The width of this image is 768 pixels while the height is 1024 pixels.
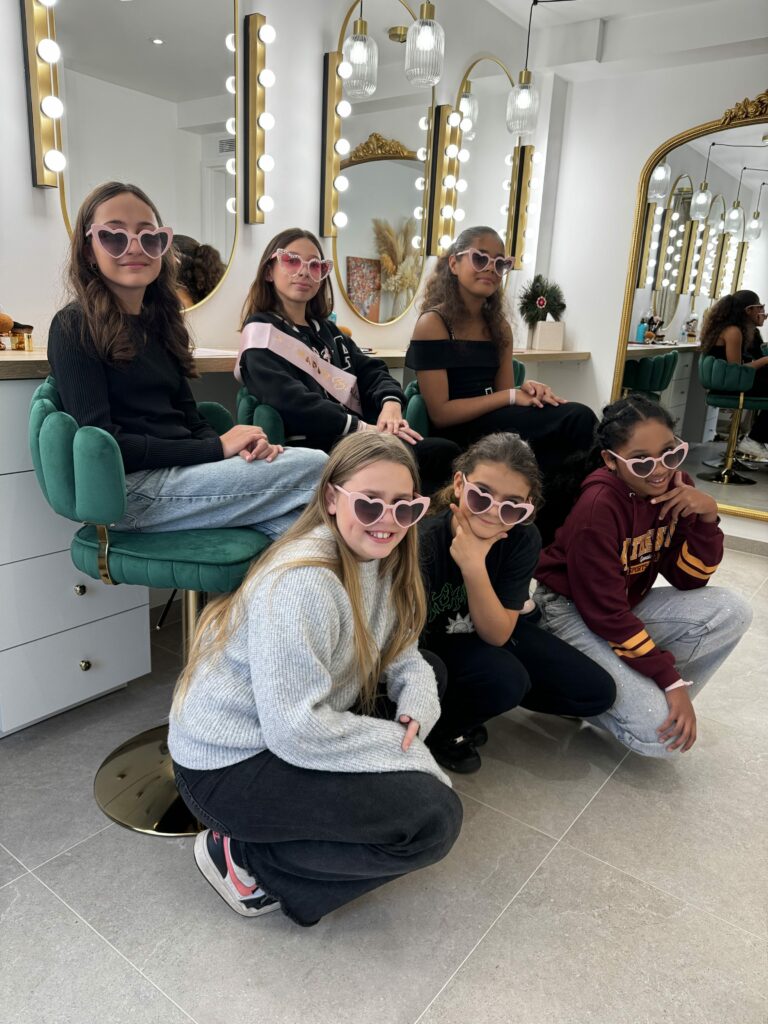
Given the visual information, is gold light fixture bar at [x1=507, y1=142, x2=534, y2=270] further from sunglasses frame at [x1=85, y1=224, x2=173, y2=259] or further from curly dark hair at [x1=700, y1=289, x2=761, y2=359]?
sunglasses frame at [x1=85, y1=224, x2=173, y2=259]

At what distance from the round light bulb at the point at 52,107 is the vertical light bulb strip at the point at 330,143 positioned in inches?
46.4

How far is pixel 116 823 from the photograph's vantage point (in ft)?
5.31

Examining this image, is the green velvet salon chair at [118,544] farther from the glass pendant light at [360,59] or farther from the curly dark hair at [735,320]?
the curly dark hair at [735,320]

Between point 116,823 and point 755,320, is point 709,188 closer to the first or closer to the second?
point 755,320

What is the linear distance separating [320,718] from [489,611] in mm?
583

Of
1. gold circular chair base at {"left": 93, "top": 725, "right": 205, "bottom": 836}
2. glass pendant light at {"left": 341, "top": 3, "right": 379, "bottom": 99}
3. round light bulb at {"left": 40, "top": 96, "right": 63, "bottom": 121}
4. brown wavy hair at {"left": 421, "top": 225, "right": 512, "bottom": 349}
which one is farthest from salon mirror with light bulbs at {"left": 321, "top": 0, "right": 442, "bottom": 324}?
gold circular chair base at {"left": 93, "top": 725, "right": 205, "bottom": 836}

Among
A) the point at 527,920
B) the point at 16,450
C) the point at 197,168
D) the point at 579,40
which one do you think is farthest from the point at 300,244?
the point at 579,40

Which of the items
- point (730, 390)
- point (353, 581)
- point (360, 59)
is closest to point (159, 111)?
point (360, 59)

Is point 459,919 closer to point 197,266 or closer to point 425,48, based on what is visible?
point 197,266

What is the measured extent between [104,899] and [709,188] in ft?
13.8

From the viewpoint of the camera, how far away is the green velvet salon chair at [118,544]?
1424 mm

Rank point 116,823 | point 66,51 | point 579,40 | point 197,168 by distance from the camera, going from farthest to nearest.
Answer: point 579,40 < point 197,168 < point 66,51 < point 116,823

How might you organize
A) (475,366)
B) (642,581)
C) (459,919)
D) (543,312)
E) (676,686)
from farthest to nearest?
1. (543,312)
2. (475,366)
3. (642,581)
4. (676,686)
5. (459,919)

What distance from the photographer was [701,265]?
4.02 m
